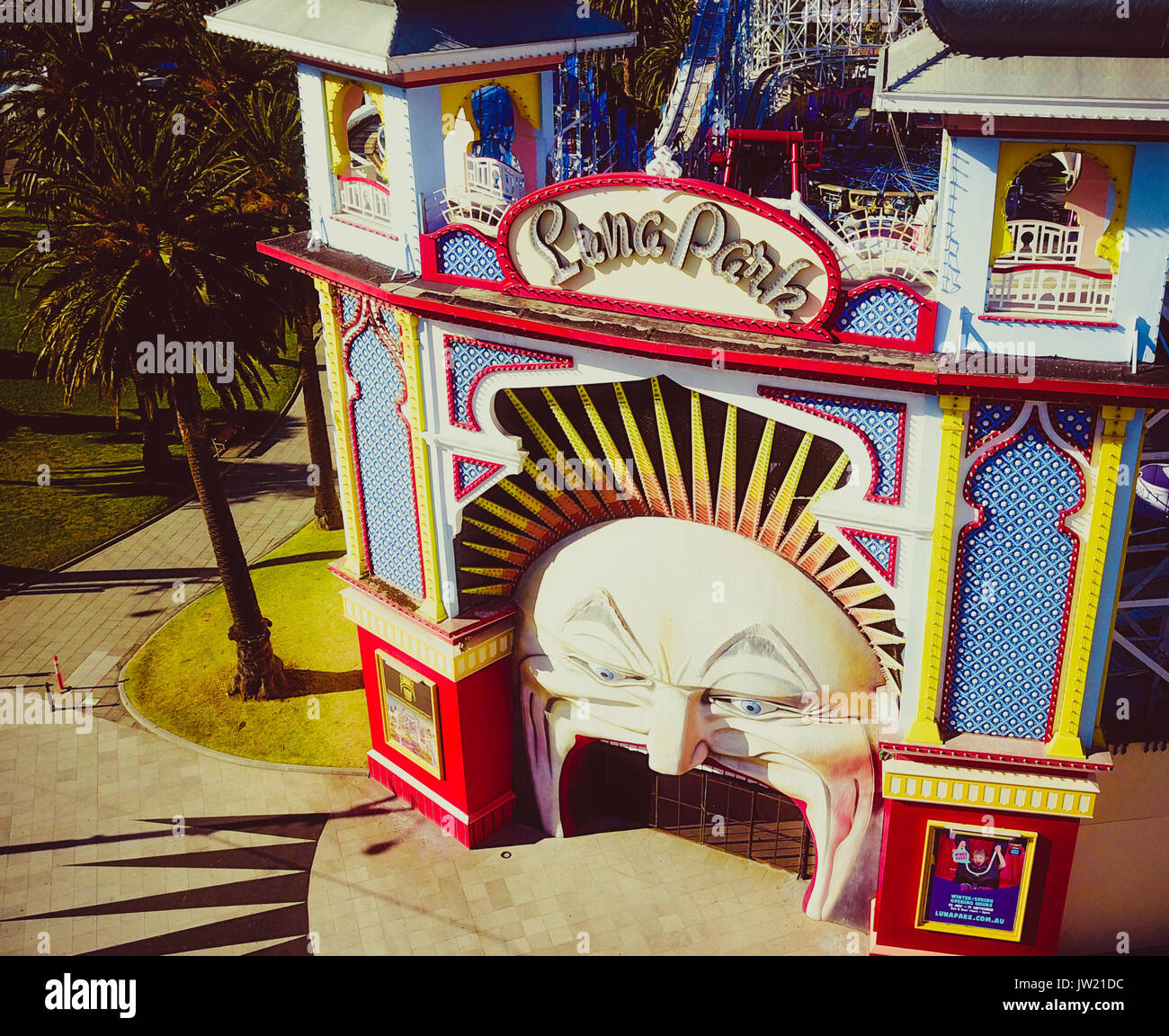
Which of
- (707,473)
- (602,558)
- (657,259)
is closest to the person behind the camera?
(657,259)

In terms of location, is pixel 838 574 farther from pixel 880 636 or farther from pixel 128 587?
pixel 128 587

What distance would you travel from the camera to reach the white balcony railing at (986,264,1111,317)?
16469 mm

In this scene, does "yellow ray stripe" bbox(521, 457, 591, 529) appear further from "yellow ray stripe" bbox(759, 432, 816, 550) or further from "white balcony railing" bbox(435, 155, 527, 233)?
"white balcony railing" bbox(435, 155, 527, 233)

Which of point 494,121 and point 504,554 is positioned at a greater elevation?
point 494,121

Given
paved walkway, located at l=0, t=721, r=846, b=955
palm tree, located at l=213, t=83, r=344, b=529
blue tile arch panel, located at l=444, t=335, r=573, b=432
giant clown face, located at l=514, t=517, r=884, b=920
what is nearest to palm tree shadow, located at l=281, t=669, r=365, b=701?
paved walkway, located at l=0, t=721, r=846, b=955

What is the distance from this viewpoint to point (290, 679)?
96.8ft

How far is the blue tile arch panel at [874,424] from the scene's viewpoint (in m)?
17.5

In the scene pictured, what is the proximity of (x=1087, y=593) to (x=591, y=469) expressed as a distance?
815 centimetres

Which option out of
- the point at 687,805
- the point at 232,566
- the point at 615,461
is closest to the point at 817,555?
the point at 615,461

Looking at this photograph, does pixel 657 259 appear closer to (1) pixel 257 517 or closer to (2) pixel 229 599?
(2) pixel 229 599

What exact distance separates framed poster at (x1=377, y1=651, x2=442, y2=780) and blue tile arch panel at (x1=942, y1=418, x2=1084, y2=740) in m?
10.0

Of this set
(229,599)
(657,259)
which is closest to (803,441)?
(657,259)
